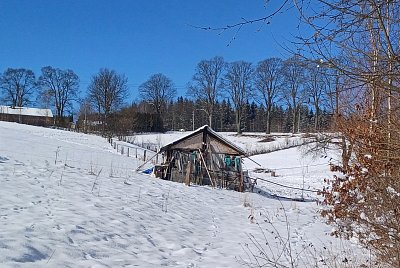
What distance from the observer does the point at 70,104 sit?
70.7m

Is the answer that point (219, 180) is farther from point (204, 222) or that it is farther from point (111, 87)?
point (111, 87)

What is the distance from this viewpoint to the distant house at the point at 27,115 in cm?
6388

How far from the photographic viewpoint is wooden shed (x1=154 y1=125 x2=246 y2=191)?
61.2 feet

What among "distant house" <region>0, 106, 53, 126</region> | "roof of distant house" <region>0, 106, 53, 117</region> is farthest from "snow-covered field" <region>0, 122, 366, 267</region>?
"roof of distant house" <region>0, 106, 53, 117</region>

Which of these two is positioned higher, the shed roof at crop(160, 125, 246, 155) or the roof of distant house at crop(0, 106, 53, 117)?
Result: the roof of distant house at crop(0, 106, 53, 117)

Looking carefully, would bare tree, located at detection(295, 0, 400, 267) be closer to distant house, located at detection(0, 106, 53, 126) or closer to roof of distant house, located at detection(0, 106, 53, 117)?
distant house, located at detection(0, 106, 53, 126)

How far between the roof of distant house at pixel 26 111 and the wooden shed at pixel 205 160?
5565 cm

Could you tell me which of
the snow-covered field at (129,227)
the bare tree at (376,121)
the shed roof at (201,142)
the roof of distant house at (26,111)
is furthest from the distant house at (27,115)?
the bare tree at (376,121)

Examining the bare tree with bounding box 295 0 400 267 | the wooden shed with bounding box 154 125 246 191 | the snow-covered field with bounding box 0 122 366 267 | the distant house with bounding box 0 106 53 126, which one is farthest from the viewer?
the distant house with bounding box 0 106 53 126

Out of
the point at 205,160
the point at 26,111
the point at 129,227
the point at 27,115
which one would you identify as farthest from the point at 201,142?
the point at 26,111

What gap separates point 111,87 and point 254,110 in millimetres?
41640

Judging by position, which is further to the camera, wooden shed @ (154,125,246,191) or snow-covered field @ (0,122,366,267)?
wooden shed @ (154,125,246,191)

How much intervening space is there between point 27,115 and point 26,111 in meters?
1.84

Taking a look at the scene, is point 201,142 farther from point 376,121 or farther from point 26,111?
point 26,111
